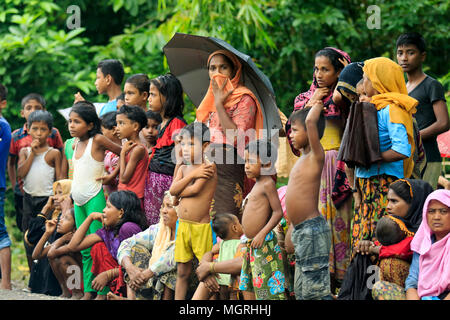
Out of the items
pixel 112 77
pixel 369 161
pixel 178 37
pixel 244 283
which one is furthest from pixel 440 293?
pixel 112 77

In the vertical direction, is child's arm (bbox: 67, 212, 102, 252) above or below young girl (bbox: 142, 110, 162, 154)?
below

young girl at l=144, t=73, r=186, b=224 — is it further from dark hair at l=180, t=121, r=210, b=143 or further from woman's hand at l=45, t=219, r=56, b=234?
woman's hand at l=45, t=219, r=56, b=234

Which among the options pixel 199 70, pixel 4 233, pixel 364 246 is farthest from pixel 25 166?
pixel 364 246

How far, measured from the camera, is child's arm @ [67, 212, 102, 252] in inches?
260

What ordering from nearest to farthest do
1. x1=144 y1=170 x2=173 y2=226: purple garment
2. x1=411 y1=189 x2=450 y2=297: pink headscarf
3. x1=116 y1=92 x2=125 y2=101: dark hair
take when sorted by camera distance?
x1=411 y1=189 x2=450 y2=297: pink headscarf → x1=144 y1=170 x2=173 y2=226: purple garment → x1=116 y1=92 x2=125 y2=101: dark hair

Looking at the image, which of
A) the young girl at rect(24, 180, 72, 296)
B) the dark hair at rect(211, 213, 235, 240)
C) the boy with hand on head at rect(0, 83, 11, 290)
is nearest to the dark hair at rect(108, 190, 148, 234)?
the young girl at rect(24, 180, 72, 296)

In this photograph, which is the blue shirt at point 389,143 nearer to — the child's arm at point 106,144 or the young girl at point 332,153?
the young girl at point 332,153

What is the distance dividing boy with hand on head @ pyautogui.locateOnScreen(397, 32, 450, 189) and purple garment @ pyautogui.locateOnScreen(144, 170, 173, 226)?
81.4 inches

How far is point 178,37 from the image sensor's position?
6.40 meters

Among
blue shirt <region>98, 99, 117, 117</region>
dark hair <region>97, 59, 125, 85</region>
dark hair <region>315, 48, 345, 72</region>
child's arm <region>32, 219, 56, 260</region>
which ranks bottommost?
child's arm <region>32, 219, 56, 260</region>

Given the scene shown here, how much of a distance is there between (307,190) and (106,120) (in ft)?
9.06

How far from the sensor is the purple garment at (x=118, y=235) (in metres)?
6.36

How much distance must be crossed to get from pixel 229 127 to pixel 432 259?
1.81 m

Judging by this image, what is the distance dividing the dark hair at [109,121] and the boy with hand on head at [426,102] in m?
2.57
